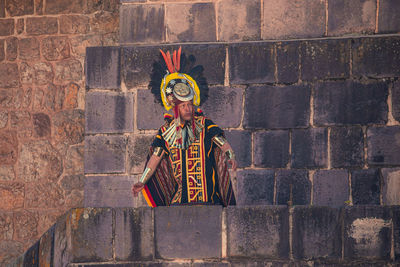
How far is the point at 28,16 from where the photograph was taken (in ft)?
Result: 26.8

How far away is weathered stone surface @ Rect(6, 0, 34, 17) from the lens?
8.17 meters

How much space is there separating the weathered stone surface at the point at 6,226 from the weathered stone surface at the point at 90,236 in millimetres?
3419

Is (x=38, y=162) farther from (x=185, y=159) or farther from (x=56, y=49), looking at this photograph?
(x=185, y=159)

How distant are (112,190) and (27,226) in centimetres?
172

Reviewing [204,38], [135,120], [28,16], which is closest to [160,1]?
[204,38]

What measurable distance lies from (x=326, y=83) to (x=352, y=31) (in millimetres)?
698

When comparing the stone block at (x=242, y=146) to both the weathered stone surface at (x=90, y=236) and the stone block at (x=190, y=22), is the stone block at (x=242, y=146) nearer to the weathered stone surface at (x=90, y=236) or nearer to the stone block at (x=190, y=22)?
the stone block at (x=190, y=22)

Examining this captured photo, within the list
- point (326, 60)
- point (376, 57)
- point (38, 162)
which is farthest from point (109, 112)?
point (376, 57)

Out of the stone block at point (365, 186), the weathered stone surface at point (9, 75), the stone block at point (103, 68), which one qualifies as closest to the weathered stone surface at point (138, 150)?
the stone block at point (103, 68)

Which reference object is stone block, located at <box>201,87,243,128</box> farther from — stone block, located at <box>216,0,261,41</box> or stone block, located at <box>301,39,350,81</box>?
stone block, located at <box>301,39,350,81</box>

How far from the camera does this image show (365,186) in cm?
664

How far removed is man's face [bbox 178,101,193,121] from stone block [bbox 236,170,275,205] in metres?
1.05

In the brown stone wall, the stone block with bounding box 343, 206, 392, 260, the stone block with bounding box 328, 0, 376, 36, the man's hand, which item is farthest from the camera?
the brown stone wall

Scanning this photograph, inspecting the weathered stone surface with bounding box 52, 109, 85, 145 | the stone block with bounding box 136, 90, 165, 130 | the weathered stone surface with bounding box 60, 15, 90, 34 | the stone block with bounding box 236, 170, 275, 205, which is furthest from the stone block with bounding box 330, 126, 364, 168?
the weathered stone surface with bounding box 60, 15, 90, 34
